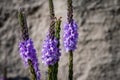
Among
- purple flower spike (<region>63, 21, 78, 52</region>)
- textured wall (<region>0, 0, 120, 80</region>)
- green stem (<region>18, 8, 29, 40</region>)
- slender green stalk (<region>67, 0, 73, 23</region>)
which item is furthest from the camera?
textured wall (<region>0, 0, 120, 80</region>)

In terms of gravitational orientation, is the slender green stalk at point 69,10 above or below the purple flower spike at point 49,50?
above

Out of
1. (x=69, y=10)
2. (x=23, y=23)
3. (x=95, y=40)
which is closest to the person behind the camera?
(x=23, y=23)

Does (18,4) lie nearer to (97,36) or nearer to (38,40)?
(38,40)

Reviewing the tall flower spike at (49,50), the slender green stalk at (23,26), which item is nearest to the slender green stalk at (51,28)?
the tall flower spike at (49,50)

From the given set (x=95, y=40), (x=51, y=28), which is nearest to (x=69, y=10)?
(x=51, y=28)

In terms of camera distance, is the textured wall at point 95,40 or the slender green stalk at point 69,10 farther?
the textured wall at point 95,40

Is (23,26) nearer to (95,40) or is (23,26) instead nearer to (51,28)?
(51,28)

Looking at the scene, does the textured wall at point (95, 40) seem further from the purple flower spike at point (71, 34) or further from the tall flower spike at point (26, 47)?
the tall flower spike at point (26, 47)

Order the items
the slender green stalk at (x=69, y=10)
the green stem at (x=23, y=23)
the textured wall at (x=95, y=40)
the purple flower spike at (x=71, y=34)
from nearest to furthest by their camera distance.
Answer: the green stem at (x=23, y=23)
the slender green stalk at (x=69, y=10)
the purple flower spike at (x=71, y=34)
the textured wall at (x=95, y=40)

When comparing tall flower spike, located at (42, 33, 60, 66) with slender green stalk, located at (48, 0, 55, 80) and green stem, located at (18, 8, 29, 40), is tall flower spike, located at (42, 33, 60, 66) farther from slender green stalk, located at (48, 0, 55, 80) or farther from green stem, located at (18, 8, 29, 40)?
green stem, located at (18, 8, 29, 40)

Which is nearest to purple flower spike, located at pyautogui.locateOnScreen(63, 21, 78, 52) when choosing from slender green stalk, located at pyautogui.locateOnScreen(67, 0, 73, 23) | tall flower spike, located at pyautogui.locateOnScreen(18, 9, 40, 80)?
slender green stalk, located at pyautogui.locateOnScreen(67, 0, 73, 23)

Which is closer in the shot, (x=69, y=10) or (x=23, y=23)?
(x=23, y=23)

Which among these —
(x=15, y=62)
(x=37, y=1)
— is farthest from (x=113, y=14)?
(x=15, y=62)
